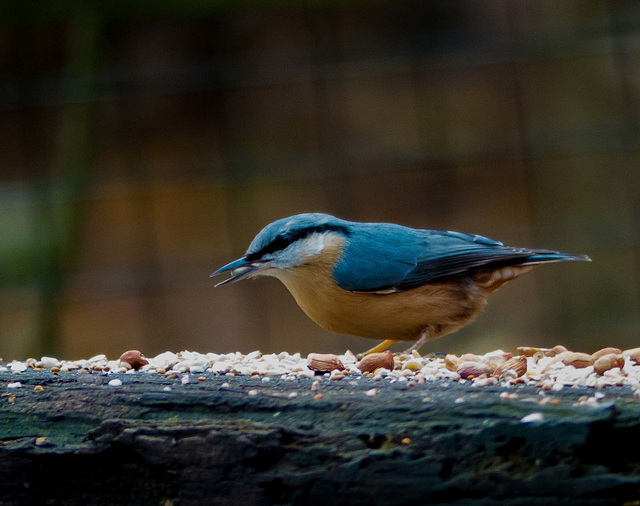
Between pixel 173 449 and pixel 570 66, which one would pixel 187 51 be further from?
pixel 173 449

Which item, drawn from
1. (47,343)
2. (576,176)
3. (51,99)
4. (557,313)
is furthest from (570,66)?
(47,343)

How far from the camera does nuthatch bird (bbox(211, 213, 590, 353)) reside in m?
2.83

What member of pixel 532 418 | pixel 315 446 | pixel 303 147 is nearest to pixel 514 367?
pixel 532 418

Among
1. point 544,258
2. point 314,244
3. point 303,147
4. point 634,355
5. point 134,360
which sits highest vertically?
point 303,147

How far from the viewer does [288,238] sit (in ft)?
9.57

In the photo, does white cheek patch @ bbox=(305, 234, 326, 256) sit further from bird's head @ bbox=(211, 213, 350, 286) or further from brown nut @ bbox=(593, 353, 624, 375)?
brown nut @ bbox=(593, 353, 624, 375)

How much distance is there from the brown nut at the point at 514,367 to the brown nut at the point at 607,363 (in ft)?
0.57

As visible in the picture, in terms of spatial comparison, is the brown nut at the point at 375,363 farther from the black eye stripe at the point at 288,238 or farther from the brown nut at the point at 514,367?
the black eye stripe at the point at 288,238

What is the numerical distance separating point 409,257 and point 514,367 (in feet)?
2.81

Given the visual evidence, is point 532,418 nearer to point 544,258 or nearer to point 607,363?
point 607,363

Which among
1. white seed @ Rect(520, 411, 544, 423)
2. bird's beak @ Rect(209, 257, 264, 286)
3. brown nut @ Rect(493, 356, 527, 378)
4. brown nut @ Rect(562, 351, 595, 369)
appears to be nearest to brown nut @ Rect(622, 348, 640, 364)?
brown nut @ Rect(562, 351, 595, 369)

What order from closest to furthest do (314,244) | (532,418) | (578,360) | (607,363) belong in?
(532,418), (607,363), (578,360), (314,244)

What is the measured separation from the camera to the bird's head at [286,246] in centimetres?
286

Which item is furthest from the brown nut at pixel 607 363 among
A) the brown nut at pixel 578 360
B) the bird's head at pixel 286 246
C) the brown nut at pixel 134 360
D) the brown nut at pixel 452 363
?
the brown nut at pixel 134 360
